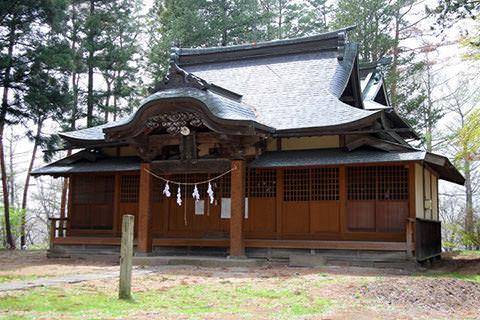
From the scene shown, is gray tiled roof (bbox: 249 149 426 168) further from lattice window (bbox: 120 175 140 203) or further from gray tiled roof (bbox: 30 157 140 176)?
lattice window (bbox: 120 175 140 203)

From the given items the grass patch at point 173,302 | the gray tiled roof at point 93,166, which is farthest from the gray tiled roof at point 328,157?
the grass patch at point 173,302

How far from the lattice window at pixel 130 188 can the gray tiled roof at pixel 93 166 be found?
642mm

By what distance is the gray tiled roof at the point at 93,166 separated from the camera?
14.9m

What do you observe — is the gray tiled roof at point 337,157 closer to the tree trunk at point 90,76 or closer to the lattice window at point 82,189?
the lattice window at point 82,189

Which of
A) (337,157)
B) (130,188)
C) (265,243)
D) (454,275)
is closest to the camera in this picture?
(454,275)

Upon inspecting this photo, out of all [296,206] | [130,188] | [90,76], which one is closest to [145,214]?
[130,188]

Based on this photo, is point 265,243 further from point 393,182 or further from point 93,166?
point 93,166

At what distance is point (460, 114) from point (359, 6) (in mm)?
9002

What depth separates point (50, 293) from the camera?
Result: 7445mm

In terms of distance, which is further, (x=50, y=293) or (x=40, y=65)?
(x=40, y=65)

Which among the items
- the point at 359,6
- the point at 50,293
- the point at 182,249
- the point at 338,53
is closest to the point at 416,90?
the point at 359,6

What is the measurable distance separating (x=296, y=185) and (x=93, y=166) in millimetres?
6522

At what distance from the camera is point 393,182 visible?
13.0m

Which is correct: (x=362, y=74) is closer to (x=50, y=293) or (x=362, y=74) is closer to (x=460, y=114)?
(x=460, y=114)
